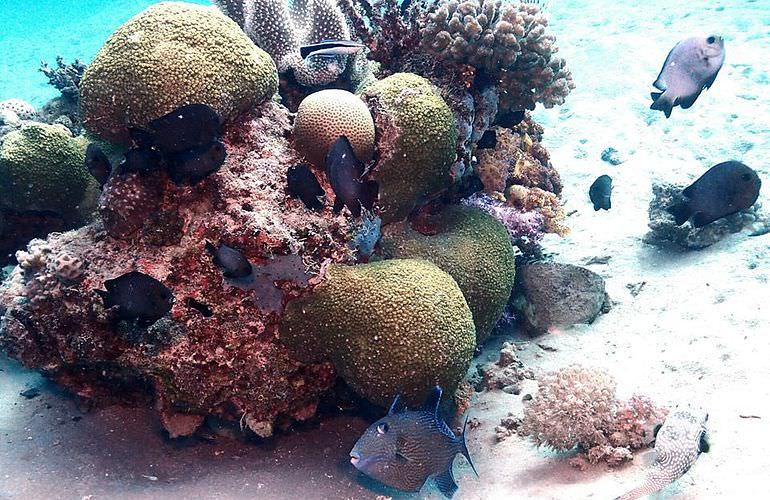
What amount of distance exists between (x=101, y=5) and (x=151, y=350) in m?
40.8

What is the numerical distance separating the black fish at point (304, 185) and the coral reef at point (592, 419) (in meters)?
2.24

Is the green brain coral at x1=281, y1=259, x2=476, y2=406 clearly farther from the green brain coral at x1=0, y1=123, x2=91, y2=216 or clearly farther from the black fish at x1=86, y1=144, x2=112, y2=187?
the green brain coral at x1=0, y1=123, x2=91, y2=216

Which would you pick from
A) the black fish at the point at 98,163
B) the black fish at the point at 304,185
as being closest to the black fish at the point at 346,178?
the black fish at the point at 304,185

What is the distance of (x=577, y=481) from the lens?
3.19 m

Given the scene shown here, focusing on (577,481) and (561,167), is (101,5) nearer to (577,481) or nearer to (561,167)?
(561,167)

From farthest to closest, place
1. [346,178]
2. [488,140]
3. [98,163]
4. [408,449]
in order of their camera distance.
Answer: [488,140] < [98,163] < [346,178] < [408,449]

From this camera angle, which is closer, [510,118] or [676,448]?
[676,448]

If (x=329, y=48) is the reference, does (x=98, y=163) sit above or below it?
below

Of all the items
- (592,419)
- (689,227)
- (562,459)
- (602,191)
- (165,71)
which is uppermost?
(165,71)

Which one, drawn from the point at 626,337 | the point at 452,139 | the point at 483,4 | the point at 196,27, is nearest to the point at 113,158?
the point at 196,27

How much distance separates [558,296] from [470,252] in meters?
1.48

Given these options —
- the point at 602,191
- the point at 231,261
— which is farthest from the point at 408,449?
the point at 602,191

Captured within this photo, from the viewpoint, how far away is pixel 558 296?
5438 mm

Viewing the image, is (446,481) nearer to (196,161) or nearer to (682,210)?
(196,161)
